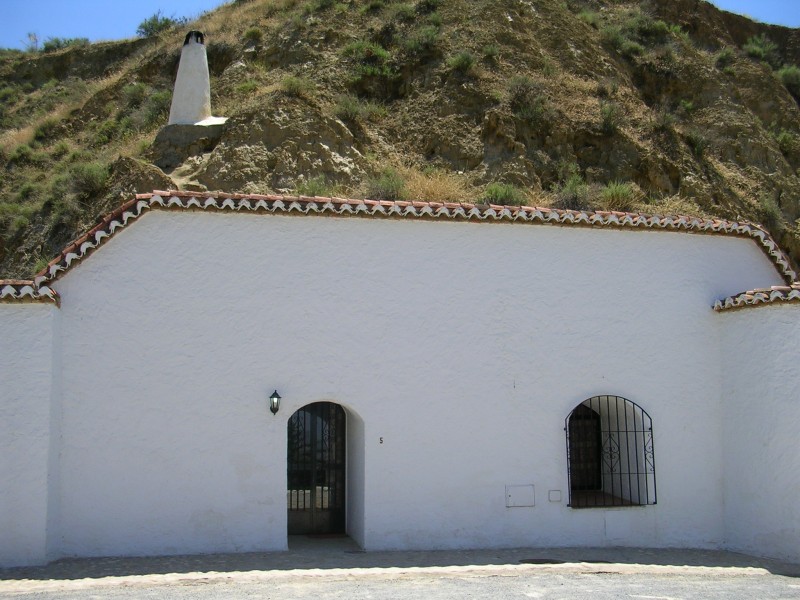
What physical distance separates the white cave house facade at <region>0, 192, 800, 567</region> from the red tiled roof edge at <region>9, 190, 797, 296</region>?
0.10 feet

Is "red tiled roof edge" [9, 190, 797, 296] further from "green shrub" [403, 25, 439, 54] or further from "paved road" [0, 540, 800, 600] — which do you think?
"green shrub" [403, 25, 439, 54]

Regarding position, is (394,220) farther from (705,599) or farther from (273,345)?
(705,599)

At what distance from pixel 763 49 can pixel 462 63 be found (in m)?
12.4

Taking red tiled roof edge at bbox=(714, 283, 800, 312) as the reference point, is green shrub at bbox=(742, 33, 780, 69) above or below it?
above

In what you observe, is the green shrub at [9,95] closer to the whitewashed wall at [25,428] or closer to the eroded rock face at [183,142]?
the eroded rock face at [183,142]

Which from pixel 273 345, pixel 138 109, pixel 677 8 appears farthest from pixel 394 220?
pixel 677 8

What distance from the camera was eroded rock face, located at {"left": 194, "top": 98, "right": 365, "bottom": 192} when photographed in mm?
15914

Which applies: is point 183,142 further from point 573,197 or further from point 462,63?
point 573,197

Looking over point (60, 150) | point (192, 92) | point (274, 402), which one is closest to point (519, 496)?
point (274, 402)

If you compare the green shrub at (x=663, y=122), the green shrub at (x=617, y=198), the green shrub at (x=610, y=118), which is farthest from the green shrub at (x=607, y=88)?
the green shrub at (x=617, y=198)

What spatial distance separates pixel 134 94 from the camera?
22.5 m

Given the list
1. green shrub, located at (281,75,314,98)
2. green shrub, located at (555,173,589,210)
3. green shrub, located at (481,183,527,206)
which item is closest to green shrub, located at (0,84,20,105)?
green shrub, located at (281,75,314,98)

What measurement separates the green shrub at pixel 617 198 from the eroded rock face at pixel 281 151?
5.39 meters

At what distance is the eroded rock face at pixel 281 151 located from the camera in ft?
52.2
